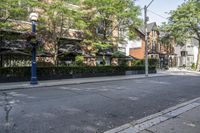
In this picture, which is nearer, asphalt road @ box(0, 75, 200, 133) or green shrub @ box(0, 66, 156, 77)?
asphalt road @ box(0, 75, 200, 133)

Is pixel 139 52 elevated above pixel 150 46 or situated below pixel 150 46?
below

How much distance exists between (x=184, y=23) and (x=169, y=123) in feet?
123

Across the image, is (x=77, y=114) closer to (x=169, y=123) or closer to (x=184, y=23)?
(x=169, y=123)

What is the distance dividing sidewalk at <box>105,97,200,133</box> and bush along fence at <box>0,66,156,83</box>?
1269 centimetres

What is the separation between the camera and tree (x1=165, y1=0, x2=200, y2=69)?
38.4 m

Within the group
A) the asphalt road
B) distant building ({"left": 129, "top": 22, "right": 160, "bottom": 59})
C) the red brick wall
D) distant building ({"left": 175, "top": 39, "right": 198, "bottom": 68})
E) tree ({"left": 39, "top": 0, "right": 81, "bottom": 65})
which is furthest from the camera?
distant building ({"left": 175, "top": 39, "right": 198, "bottom": 68})

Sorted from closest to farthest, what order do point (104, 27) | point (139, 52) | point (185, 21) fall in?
point (104, 27) → point (185, 21) → point (139, 52)

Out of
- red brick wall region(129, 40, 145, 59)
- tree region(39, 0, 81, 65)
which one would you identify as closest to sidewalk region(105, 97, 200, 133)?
tree region(39, 0, 81, 65)

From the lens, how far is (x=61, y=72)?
1952 cm

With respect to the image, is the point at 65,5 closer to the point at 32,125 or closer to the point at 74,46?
the point at 74,46

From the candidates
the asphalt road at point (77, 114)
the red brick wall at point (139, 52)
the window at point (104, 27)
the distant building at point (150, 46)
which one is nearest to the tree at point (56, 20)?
the window at point (104, 27)

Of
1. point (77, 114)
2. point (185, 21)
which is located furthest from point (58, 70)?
point (185, 21)

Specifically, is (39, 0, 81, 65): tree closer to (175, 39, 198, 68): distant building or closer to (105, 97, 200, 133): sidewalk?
(105, 97, 200, 133): sidewalk

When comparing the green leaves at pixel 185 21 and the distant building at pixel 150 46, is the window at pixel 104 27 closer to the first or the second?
the green leaves at pixel 185 21
